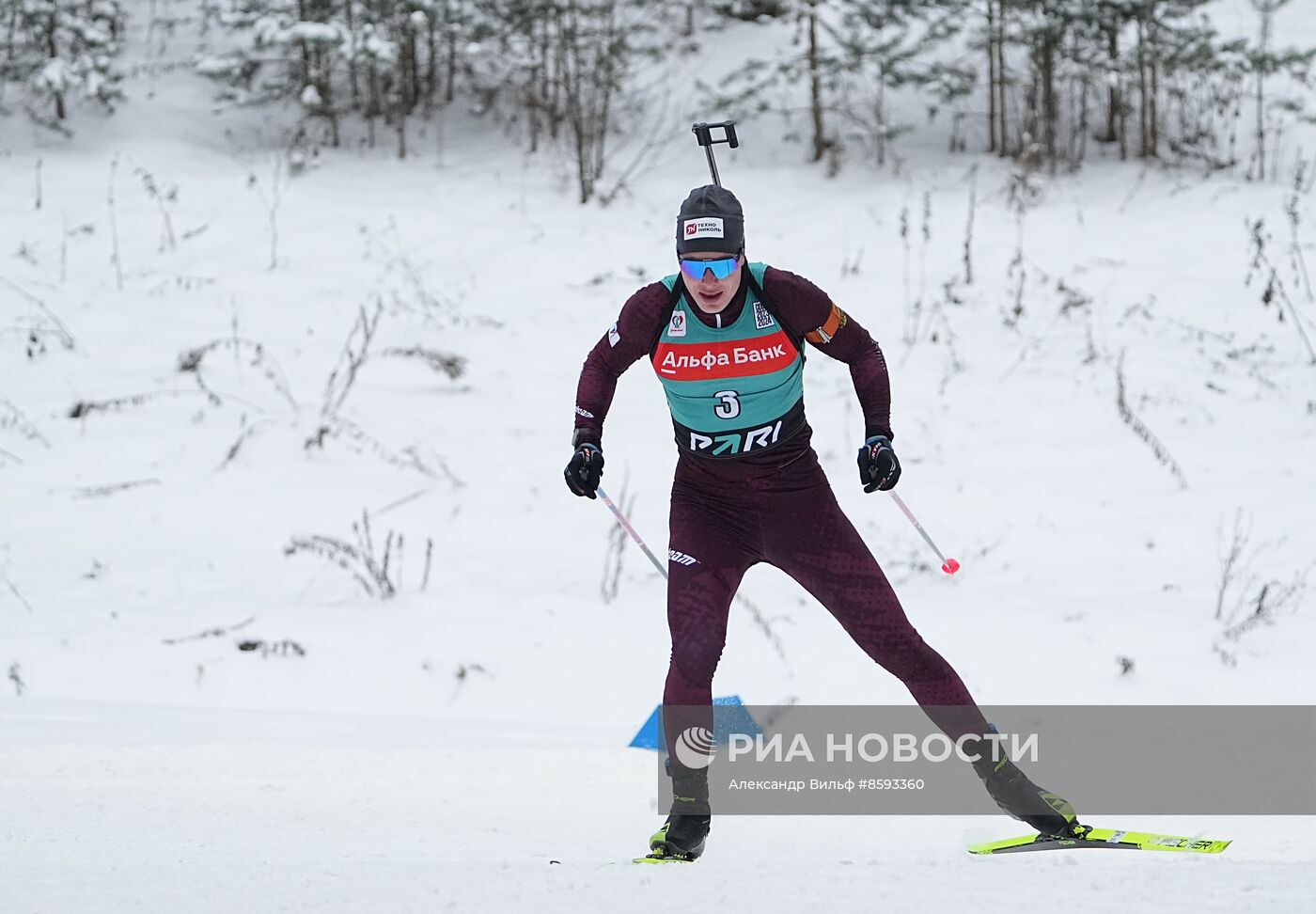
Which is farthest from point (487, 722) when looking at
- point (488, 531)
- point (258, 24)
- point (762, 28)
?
point (762, 28)

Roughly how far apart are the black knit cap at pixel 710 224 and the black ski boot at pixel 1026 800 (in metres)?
1.65

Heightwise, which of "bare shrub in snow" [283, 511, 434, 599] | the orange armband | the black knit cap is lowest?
"bare shrub in snow" [283, 511, 434, 599]

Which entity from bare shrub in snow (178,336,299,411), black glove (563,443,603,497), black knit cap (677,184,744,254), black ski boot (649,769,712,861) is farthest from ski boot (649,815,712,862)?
bare shrub in snow (178,336,299,411)

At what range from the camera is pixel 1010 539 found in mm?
7227

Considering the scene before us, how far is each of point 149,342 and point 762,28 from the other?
25.4 feet

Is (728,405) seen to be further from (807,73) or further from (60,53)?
(60,53)

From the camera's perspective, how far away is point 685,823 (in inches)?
141

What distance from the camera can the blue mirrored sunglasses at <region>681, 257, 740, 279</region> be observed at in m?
3.66

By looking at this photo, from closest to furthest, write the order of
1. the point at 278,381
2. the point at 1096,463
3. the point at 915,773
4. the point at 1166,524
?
the point at 915,773, the point at 1166,524, the point at 1096,463, the point at 278,381

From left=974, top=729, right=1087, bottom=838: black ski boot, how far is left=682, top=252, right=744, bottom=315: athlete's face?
151 centimetres

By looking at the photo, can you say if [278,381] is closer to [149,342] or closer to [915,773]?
[149,342]

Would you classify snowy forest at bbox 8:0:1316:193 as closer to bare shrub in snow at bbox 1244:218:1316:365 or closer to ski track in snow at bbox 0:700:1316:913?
bare shrub in snow at bbox 1244:218:1316:365

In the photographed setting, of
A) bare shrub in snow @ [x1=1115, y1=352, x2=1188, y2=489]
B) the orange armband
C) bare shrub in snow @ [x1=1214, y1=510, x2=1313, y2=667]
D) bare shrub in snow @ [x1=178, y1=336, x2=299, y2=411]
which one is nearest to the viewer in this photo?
the orange armband

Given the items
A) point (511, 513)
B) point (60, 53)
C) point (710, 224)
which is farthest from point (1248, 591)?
point (60, 53)
